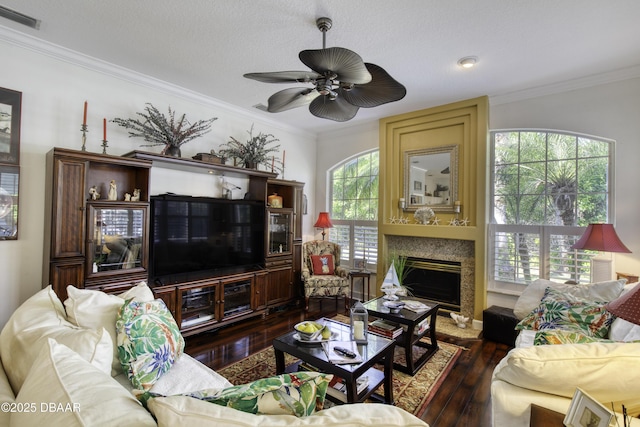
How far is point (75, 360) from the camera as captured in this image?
Result: 940mm

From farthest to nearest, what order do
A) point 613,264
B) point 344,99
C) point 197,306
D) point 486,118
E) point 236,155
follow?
point 236,155, point 486,118, point 197,306, point 613,264, point 344,99

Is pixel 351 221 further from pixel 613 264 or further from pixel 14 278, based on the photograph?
pixel 14 278

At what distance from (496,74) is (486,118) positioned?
0.69 metres

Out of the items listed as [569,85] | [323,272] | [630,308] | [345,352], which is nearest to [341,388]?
[345,352]

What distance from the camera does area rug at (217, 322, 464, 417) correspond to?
7.37 ft

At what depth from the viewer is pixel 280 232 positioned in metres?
4.42

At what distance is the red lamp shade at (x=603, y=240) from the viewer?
264cm

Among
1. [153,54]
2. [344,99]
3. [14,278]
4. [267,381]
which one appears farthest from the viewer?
[153,54]

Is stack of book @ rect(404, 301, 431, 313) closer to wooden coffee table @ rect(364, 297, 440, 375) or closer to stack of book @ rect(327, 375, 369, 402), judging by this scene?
wooden coffee table @ rect(364, 297, 440, 375)

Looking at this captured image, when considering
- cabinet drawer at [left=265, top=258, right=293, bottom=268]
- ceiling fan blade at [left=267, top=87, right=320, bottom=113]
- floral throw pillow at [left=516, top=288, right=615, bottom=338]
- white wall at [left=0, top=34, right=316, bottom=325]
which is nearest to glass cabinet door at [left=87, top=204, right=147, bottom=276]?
white wall at [left=0, top=34, right=316, bottom=325]

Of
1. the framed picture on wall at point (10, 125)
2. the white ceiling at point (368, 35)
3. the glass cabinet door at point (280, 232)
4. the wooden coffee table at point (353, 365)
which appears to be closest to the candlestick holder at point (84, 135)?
the framed picture on wall at point (10, 125)

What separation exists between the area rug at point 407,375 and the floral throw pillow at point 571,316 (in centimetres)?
79

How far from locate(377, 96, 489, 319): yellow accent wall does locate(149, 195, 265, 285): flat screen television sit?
1.96 meters

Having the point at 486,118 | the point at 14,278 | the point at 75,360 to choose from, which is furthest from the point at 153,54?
the point at 486,118
